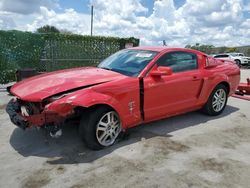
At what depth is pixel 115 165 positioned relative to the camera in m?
3.76

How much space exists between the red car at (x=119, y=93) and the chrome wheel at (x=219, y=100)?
0.15ft

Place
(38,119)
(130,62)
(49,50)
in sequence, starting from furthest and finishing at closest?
(49,50)
(130,62)
(38,119)

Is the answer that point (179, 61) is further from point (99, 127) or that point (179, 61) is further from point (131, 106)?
point (99, 127)

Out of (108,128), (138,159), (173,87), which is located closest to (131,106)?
(108,128)

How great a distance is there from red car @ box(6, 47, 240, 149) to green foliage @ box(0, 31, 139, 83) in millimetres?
7481

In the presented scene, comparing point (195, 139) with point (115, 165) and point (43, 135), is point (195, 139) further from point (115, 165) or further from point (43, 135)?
point (43, 135)

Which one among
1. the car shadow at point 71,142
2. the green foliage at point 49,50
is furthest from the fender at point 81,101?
the green foliage at point 49,50

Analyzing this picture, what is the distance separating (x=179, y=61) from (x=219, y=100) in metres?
1.50

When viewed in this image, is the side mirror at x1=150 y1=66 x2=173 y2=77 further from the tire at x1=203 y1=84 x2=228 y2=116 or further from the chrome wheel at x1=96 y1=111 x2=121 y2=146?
the tire at x1=203 y1=84 x2=228 y2=116

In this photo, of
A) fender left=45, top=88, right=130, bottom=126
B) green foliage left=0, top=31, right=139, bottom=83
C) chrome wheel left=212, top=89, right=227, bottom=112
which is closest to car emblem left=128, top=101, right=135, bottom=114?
fender left=45, top=88, right=130, bottom=126

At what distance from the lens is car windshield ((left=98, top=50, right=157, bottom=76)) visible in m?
4.79

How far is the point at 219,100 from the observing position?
619 cm

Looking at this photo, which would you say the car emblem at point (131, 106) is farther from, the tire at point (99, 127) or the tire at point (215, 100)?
the tire at point (215, 100)

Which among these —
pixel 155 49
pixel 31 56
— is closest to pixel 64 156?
pixel 155 49
